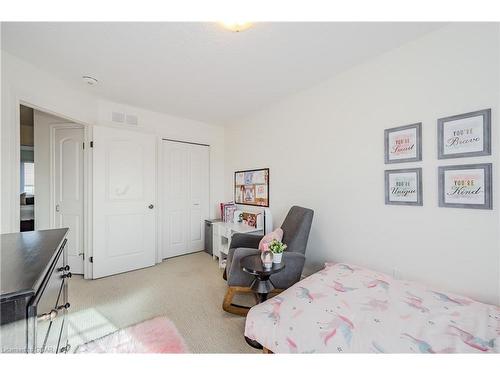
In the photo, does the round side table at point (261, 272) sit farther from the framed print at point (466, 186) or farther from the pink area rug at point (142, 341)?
the framed print at point (466, 186)

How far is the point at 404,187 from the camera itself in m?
1.69

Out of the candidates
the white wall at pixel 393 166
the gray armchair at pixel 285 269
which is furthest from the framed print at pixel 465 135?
the gray armchair at pixel 285 269

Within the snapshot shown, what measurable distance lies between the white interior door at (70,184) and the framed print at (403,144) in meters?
3.54

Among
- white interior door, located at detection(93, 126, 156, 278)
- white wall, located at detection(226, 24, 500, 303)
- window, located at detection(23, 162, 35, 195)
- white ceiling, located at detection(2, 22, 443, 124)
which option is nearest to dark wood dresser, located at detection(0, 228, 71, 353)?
white ceiling, located at detection(2, 22, 443, 124)

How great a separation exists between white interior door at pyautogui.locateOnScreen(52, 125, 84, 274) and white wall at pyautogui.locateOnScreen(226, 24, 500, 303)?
2.67 m

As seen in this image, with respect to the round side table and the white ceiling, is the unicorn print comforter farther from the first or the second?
the white ceiling

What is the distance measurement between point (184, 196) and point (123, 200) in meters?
0.95

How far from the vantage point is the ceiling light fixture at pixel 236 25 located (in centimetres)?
143

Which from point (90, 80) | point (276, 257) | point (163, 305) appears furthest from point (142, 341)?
point (90, 80)

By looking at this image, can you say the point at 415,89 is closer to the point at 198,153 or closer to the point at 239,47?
the point at 239,47
